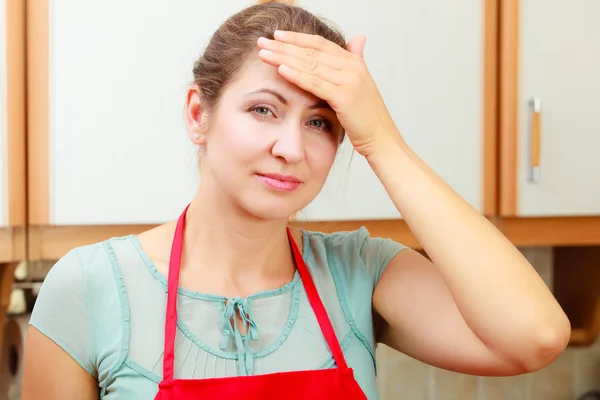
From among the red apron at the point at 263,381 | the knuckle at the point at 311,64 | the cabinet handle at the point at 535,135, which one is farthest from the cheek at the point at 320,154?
the cabinet handle at the point at 535,135

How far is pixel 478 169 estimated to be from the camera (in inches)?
68.0

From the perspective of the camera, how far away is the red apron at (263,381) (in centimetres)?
94

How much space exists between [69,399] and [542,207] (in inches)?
48.6

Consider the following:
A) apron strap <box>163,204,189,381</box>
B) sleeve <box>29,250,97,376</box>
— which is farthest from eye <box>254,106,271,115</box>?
sleeve <box>29,250,97,376</box>

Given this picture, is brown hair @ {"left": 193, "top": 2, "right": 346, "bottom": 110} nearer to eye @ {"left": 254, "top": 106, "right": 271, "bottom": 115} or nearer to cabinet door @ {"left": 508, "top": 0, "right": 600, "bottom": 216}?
eye @ {"left": 254, "top": 106, "right": 271, "bottom": 115}

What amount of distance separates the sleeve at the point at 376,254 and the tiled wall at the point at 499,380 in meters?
0.95

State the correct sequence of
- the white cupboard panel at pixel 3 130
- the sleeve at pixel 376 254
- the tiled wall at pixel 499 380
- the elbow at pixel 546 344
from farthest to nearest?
1. the tiled wall at pixel 499 380
2. the white cupboard panel at pixel 3 130
3. the sleeve at pixel 376 254
4. the elbow at pixel 546 344

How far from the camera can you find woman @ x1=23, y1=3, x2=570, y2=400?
937 mm

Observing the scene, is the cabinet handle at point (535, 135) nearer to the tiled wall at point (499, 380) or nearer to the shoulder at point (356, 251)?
the tiled wall at point (499, 380)

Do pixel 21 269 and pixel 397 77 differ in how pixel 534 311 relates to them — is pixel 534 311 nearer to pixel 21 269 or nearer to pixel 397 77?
pixel 397 77

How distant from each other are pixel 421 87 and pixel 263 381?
3.14 ft

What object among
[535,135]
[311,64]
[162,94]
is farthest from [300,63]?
[535,135]

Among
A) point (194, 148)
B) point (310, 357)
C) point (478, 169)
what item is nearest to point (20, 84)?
point (194, 148)

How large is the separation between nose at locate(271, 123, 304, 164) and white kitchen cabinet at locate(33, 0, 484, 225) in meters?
0.60
